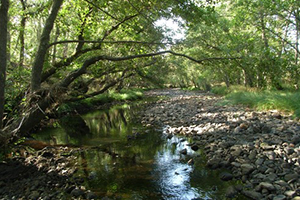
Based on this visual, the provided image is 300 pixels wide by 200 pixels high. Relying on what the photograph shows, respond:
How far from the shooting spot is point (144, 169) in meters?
5.66

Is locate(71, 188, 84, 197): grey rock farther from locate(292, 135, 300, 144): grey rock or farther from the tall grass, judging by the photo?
the tall grass

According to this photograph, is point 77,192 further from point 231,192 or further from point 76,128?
point 76,128

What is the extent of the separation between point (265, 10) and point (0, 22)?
1405 cm

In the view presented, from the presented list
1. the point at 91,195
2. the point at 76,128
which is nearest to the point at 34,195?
the point at 91,195

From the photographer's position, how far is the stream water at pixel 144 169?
4.46m

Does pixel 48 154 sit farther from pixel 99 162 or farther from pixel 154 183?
pixel 154 183

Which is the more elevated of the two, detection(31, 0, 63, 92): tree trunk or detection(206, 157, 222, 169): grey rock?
detection(31, 0, 63, 92): tree trunk

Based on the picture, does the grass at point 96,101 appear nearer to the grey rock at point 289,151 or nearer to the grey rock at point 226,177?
the grey rock at point 226,177

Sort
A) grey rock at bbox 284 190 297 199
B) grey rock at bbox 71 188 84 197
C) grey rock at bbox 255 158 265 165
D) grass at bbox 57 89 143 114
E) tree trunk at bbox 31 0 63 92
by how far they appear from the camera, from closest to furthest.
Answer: grey rock at bbox 284 190 297 199 < grey rock at bbox 71 188 84 197 < grey rock at bbox 255 158 265 165 < tree trunk at bbox 31 0 63 92 < grass at bbox 57 89 143 114

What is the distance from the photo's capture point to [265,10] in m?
13.2

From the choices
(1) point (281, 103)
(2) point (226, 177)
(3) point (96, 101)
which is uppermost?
(3) point (96, 101)

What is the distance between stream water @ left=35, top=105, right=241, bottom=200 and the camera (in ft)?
14.6

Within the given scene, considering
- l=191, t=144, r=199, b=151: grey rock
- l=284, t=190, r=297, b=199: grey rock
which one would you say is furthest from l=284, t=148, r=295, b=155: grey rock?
l=191, t=144, r=199, b=151: grey rock

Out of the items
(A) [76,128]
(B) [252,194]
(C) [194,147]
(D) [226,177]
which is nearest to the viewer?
(B) [252,194]
